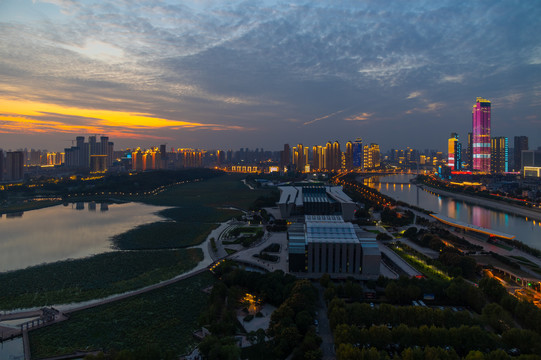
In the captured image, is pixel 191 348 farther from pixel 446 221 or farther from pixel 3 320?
pixel 446 221

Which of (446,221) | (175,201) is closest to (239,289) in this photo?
(446,221)

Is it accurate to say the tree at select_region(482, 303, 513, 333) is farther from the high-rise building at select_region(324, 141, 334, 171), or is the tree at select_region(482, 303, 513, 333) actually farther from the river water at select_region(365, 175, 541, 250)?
the high-rise building at select_region(324, 141, 334, 171)

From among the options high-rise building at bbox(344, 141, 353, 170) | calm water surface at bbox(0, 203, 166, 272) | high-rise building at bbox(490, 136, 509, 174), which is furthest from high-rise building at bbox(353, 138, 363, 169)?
calm water surface at bbox(0, 203, 166, 272)

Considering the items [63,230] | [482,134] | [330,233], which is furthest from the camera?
[482,134]

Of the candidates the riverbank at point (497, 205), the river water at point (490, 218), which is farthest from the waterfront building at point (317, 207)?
the riverbank at point (497, 205)

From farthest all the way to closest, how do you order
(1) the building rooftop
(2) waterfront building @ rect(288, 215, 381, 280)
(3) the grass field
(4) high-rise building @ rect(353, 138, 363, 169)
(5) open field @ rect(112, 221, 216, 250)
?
(4) high-rise building @ rect(353, 138, 363, 169) < (5) open field @ rect(112, 221, 216, 250) < (1) the building rooftop < (2) waterfront building @ rect(288, 215, 381, 280) < (3) the grass field

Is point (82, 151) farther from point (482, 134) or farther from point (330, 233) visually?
point (482, 134)

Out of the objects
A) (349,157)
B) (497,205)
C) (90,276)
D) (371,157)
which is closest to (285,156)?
(349,157)
